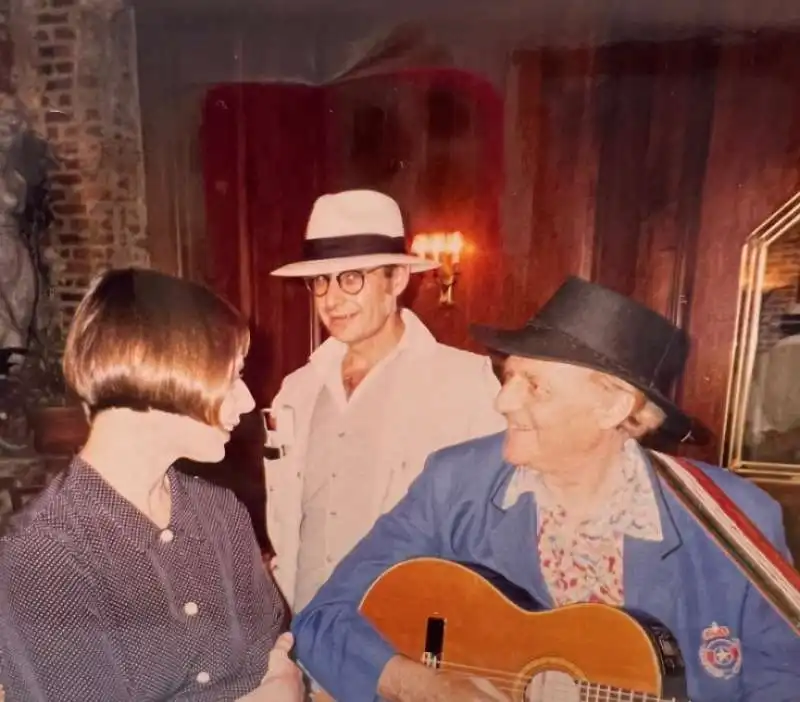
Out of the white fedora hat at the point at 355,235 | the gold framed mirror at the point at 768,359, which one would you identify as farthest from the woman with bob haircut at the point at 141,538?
the gold framed mirror at the point at 768,359

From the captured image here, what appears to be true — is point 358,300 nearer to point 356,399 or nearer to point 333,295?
point 333,295

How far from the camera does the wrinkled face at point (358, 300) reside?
1587 millimetres

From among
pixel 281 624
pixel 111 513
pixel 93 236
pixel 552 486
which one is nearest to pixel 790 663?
pixel 552 486

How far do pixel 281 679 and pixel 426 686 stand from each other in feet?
1.02

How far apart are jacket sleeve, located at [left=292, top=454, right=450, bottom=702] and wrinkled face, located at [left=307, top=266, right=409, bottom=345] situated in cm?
30

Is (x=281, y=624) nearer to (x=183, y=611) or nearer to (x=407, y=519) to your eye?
(x=183, y=611)

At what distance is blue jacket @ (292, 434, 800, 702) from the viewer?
1.51m

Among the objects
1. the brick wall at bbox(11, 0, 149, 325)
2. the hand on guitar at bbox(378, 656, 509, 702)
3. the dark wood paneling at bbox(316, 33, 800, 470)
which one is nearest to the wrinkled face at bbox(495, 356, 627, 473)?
the dark wood paneling at bbox(316, 33, 800, 470)

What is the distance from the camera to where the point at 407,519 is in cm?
165

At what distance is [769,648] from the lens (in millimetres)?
1511

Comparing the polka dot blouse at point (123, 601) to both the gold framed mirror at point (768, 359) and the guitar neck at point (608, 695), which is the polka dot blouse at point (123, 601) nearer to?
the guitar neck at point (608, 695)

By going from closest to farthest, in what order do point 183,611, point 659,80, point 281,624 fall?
point 659,80 < point 183,611 < point 281,624

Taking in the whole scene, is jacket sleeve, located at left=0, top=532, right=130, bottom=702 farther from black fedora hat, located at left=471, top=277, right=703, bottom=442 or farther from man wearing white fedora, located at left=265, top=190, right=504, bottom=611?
black fedora hat, located at left=471, top=277, right=703, bottom=442

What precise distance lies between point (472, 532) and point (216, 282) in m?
0.74
